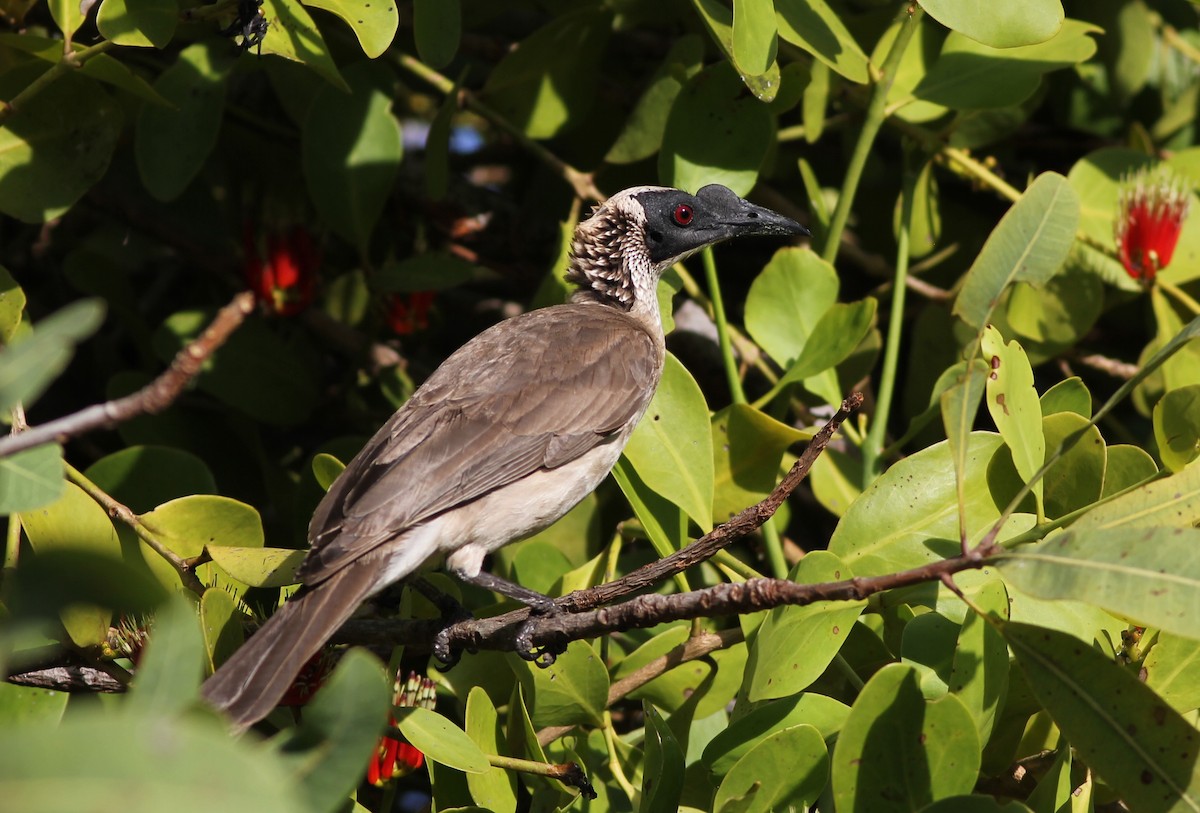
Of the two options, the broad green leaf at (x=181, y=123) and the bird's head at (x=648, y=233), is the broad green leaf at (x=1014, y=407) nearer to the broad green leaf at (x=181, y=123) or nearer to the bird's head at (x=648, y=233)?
the bird's head at (x=648, y=233)

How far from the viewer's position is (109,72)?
Result: 10.4ft

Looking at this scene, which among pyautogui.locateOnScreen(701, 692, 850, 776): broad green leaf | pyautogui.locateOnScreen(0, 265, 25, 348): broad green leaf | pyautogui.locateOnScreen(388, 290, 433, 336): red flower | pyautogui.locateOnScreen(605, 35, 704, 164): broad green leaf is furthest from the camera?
pyautogui.locateOnScreen(388, 290, 433, 336): red flower

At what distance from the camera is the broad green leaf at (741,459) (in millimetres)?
3295

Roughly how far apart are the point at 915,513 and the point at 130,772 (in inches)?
84.2

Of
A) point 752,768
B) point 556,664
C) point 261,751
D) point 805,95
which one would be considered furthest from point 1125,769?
point 805,95

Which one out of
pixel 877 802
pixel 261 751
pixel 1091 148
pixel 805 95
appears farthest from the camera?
pixel 1091 148

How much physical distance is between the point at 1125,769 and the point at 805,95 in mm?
2491

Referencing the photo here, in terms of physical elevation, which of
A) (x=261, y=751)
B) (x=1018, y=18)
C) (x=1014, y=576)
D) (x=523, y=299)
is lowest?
(x=523, y=299)

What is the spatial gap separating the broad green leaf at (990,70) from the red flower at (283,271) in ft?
7.17

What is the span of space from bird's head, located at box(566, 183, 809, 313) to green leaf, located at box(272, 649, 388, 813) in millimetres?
2686

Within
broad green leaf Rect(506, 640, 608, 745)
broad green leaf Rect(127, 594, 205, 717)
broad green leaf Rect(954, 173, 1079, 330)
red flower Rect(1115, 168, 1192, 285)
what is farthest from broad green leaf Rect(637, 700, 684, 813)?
red flower Rect(1115, 168, 1192, 285)

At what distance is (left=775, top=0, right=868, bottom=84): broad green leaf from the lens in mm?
3285

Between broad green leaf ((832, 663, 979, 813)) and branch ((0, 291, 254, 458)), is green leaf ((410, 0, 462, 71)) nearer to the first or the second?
branch ((0, 291, 254, 458))

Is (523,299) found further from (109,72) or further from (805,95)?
(109,72)
